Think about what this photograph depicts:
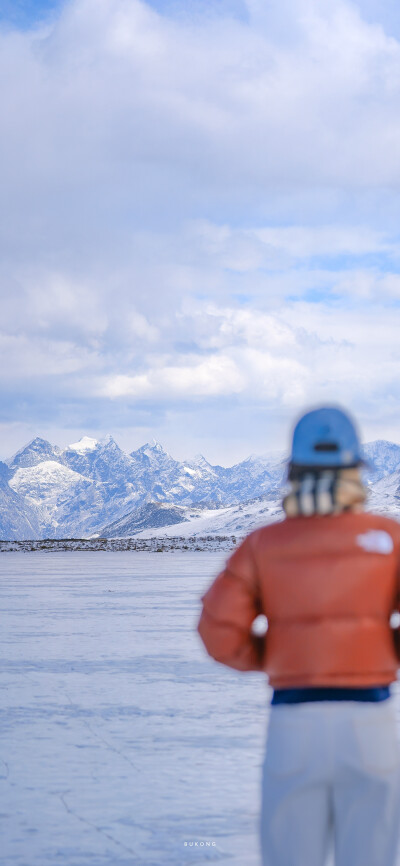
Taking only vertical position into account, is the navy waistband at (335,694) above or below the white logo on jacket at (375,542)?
below

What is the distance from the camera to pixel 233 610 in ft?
Result: 9.70

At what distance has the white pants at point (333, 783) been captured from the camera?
2.84 m

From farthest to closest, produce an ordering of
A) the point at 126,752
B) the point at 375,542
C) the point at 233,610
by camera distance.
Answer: the point at 126,752, the point at 233,610, the point at 375,542

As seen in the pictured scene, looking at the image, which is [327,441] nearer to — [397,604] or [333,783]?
[397,604]

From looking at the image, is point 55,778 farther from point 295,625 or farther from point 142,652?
point 142,652

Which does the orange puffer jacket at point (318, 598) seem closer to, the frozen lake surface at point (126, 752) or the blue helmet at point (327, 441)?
the blue helmet at point (327, 441)

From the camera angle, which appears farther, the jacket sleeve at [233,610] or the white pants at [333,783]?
the jacket sleeve at [233,610]

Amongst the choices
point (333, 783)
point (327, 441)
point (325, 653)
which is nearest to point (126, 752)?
point (333, 783)

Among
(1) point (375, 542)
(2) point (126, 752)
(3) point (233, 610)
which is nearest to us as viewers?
(1) point (375, 542)

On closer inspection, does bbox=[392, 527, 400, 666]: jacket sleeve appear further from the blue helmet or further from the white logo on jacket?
the blue helmet

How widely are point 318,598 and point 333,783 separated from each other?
1.88ft

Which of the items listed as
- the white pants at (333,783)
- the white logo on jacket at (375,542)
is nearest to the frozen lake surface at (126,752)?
the white pants at (333,783)

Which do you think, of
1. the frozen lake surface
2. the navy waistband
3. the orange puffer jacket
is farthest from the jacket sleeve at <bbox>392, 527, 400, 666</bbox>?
the frozen lake surface

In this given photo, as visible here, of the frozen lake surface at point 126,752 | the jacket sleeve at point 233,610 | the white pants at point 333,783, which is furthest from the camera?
the frozen lake surface at point 126,752
